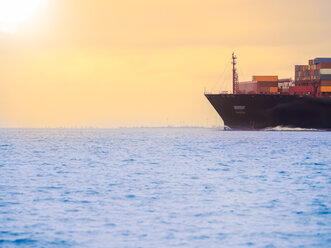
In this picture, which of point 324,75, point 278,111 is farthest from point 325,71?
point 278,111

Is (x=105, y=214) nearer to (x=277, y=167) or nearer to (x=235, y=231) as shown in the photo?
(x=235, y=231)

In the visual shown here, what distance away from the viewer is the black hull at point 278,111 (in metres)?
81.8

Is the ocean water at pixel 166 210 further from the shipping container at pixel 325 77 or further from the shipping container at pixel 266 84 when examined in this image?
the shipping container at pixel 266 84

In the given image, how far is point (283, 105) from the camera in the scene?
8156cm

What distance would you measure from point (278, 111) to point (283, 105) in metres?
1.25

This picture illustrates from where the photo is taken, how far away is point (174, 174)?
31.1 metres

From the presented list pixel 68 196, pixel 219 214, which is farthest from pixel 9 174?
pixel 219 214

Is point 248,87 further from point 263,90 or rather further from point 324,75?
point 324,75

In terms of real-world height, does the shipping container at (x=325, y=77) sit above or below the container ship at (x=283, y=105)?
above

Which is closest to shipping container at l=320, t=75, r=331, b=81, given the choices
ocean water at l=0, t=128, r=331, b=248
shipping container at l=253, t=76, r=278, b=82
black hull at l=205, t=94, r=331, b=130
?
black hull at l=205, t=94, r=331, b=130

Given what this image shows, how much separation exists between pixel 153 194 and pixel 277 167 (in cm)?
1581

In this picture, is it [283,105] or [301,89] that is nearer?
[283,105]

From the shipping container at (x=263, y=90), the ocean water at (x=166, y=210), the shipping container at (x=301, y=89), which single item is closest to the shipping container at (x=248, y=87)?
the shipping container at (x=263, y=90)

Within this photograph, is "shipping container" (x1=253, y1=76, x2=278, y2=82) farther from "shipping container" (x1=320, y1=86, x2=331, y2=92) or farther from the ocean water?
the ocean water
